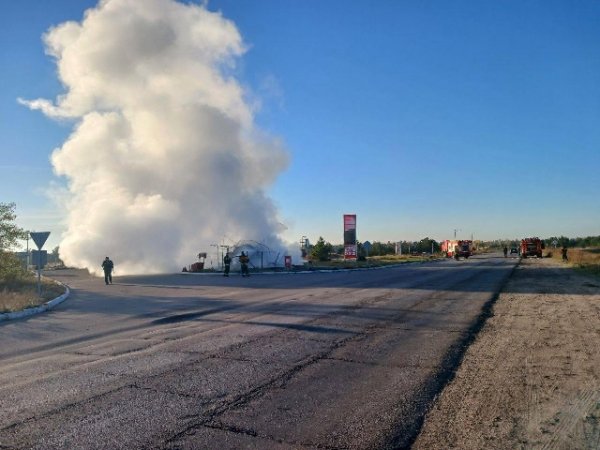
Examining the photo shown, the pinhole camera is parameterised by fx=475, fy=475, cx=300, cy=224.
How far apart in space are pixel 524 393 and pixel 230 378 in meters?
3.55

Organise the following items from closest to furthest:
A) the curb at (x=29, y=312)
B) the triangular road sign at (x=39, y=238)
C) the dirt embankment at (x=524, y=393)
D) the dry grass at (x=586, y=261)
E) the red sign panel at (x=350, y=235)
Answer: the dirt embankment at (x=524, y=393)
the curb at (x=29, y=312)
the triangular road sign at (x=39, y=238)
the dry grass at (x=586, y=261)
the red sign panel at (x=350, y=235)

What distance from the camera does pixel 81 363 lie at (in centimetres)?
720

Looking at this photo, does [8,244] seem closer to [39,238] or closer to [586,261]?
[39,238]

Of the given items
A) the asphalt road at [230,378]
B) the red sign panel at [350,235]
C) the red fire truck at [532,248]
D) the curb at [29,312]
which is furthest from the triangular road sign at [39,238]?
the red fire truck at [532,248]

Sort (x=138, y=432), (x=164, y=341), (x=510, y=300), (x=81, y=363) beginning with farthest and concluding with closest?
1. (x=510, y=300)
2. (x=164, y=341)
3. (x=81, y=363)
4. (x=138, y=432)

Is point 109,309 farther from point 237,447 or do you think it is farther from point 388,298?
point 237,447

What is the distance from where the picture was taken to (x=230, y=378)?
6090mm

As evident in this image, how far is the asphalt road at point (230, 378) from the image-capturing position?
4.37 m

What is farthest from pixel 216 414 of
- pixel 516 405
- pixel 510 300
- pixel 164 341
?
pixel 510 300

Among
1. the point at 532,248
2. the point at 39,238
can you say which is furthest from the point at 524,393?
the point at 532,248

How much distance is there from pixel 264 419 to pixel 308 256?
5778cm

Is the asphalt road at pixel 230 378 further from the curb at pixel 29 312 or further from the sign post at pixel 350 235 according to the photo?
the sign post at pixel 350 235

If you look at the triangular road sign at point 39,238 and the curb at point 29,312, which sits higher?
the triangular road sign at point 39,238

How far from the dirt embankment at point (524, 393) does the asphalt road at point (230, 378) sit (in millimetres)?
295
